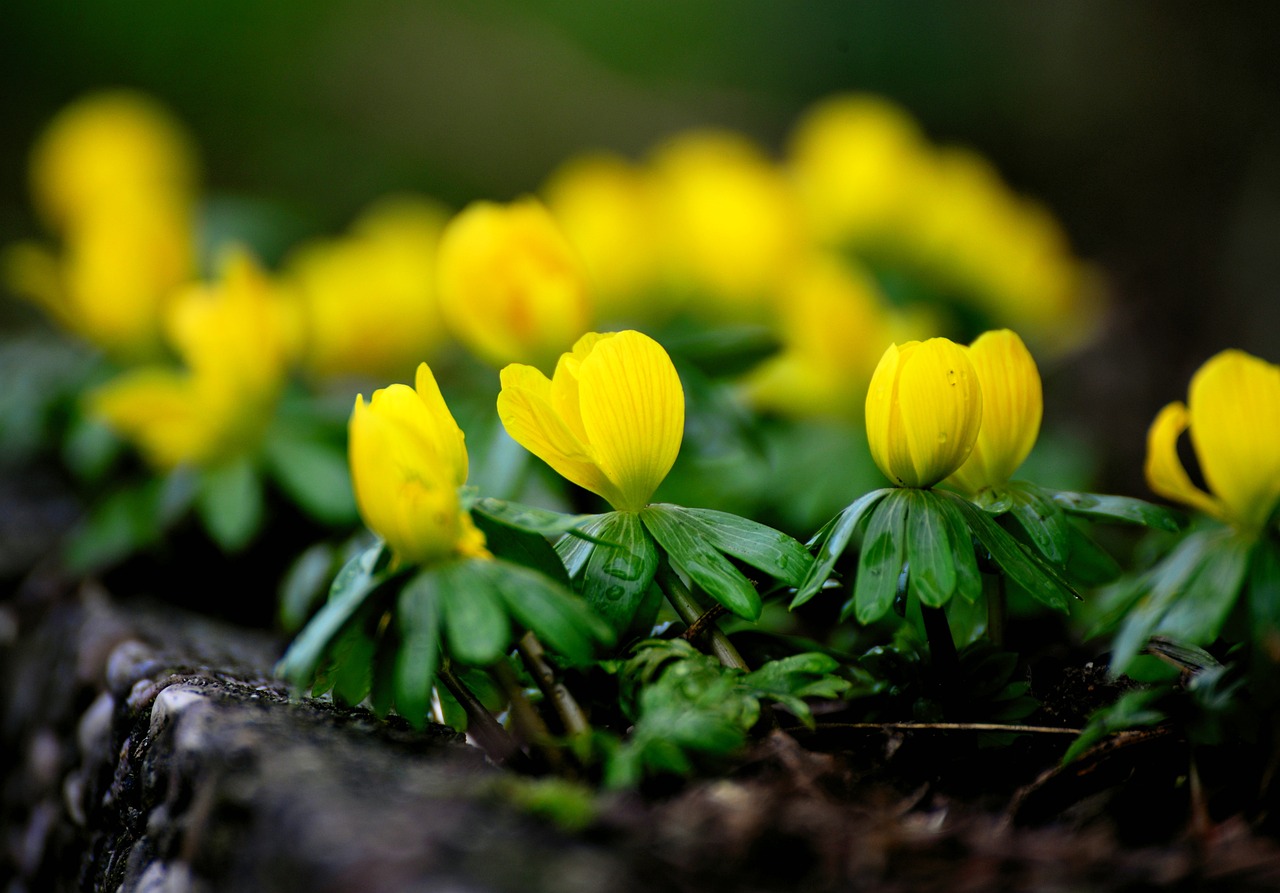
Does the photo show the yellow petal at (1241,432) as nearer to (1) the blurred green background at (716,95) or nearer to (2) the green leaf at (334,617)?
(2) the green leaf at (334,617)

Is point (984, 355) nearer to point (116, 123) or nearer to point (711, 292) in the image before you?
point (711, 292)

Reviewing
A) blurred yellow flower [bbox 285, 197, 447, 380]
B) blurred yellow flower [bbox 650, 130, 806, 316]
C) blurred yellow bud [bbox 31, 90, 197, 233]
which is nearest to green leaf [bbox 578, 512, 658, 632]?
blurred yellow flower [bbox 285, 197, 447, 380]

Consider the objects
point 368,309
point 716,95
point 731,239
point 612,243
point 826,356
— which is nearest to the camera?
point 826,356

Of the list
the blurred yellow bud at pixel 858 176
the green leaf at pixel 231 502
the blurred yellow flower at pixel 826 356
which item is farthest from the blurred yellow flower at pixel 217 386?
the blurred yellow bud at pixel 858 176

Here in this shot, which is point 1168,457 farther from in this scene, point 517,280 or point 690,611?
point 517,280

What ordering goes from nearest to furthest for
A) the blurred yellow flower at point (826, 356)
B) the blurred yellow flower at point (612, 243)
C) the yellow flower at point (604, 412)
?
1. the yellow flower at point (604, 412)
2. the blurred yellow flower at point (826, 356)
3. the blurred yellow flower at point (612, 243)

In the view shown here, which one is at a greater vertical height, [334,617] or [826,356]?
[826,356]

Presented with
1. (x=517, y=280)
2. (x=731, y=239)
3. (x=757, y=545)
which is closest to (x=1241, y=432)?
(x=757, y=545)
